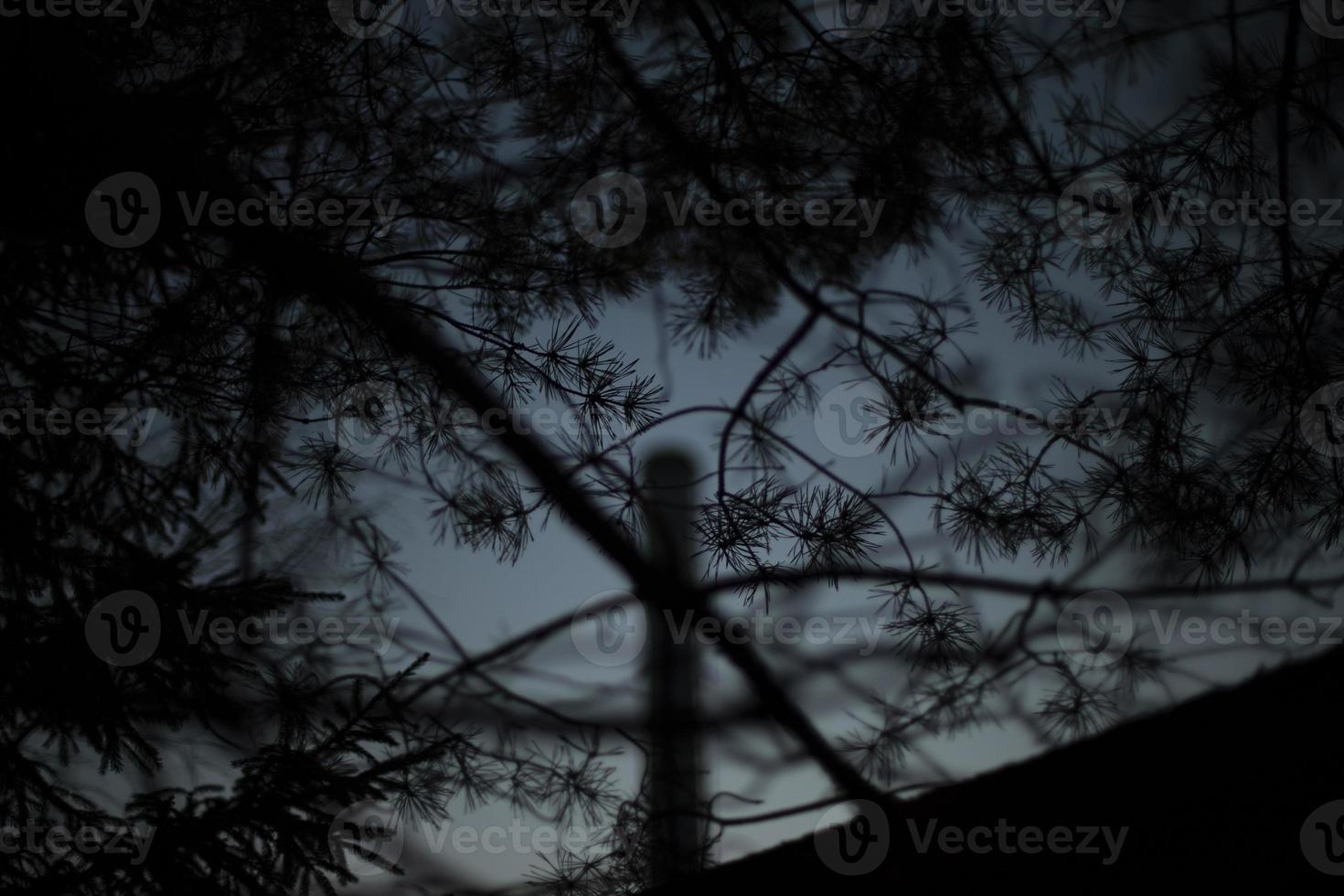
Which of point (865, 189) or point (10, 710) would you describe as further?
point (865, 189)

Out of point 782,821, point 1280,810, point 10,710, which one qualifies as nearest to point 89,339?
point 10,710

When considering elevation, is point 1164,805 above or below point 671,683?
below

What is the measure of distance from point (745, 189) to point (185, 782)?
196 cm

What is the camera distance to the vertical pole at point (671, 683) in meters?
1.88

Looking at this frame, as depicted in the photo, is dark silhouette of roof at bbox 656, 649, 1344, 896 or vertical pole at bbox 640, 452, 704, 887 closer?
dark silhouette of roof at bbox 656, 649, 1344, 896

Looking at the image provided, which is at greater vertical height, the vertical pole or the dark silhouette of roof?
the vertical pole

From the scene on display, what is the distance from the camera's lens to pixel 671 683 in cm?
217

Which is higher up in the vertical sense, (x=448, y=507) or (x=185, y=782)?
(x=448, y=507)

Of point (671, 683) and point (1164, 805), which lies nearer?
point (1164, 805)

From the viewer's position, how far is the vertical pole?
188 centimetres

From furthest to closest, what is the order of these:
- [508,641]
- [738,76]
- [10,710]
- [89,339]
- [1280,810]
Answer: [508,641]
[738,76]
[89,339]
[10,710]
[1280,810]

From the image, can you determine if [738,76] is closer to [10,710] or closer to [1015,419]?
[1015,419]

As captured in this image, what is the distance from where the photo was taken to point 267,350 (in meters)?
1.81

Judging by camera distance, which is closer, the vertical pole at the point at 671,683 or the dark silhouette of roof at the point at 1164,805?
the dark silhouette of roof at the point at 1164,805
